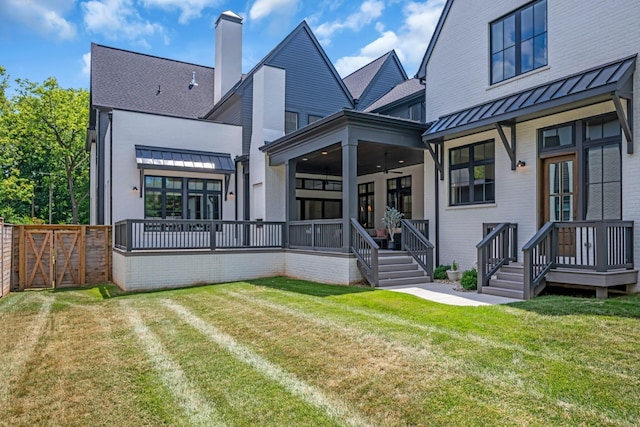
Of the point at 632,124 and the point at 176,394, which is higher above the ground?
the point at 632,124

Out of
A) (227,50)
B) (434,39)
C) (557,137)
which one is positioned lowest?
(557,137)

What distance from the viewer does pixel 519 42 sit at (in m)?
9.34

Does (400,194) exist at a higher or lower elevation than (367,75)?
lower

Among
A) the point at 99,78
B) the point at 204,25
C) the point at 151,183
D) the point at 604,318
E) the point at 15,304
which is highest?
the point at 204,25

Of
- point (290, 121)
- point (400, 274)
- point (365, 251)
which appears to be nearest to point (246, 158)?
point (290, 121)

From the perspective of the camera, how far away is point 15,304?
30.0 feet

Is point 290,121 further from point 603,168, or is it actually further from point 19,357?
point 19,357

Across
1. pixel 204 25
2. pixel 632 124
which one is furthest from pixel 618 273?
pixel 204 25

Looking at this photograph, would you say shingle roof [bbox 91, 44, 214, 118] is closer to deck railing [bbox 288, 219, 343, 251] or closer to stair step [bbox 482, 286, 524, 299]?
deck railing [bbox 288, 219, 343, 251]

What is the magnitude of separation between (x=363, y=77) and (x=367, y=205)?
664cm

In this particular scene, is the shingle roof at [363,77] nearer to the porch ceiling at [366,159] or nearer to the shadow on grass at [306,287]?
the porch ceiling at [366,159]

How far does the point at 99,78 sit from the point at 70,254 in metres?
8.66

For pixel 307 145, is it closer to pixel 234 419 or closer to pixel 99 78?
pixel 234 419

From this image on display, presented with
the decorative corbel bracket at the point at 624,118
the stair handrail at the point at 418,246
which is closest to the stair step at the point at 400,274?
the stair handrail at the point at 418,246
